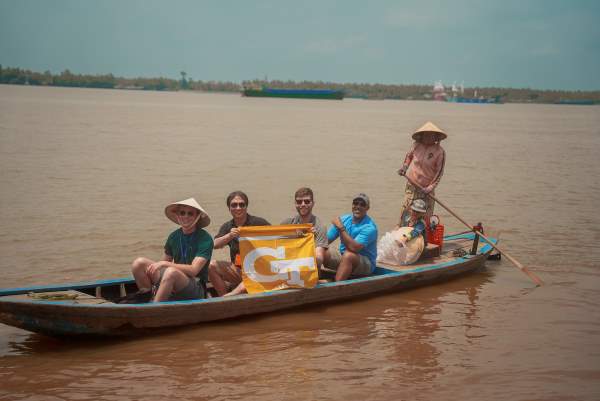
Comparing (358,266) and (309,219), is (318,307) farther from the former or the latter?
(309,219)

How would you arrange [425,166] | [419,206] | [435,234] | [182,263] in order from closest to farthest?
[182,263]
[419,206]
[425,166]
[435,234]

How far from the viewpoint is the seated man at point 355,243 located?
694cm

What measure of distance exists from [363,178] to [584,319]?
35.8ft

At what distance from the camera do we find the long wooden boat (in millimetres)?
5340

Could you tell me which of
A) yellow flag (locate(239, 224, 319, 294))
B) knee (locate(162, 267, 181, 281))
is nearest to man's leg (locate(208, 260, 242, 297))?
yellow flag (locate(239, 224, 319, 294))

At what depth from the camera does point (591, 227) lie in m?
11.9

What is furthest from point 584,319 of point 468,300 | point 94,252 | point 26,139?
point 26,139

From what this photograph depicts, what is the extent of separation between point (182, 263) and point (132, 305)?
671 mm

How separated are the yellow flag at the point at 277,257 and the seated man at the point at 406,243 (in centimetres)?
177

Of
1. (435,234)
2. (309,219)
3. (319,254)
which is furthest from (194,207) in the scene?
(435,234)

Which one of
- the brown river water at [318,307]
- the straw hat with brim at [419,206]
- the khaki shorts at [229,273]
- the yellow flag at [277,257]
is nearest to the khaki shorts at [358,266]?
the brown river water at [318,307]

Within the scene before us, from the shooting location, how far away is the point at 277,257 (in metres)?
6.58

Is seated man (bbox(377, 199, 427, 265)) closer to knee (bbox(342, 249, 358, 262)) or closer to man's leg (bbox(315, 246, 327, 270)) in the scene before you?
knee (bbox(342, 249, 358, 262))

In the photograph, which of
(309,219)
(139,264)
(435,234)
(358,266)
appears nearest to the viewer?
(139,264)
